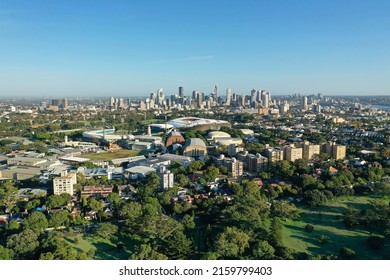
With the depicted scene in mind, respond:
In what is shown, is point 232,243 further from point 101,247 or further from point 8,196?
A: point 8,196

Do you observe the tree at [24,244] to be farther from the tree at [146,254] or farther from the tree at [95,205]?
the tree at [95,205]

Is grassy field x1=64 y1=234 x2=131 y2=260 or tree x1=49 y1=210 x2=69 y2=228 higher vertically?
tree x1=49 y1=210 x2=69 y2=228

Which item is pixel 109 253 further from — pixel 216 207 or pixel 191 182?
pixel 191 182

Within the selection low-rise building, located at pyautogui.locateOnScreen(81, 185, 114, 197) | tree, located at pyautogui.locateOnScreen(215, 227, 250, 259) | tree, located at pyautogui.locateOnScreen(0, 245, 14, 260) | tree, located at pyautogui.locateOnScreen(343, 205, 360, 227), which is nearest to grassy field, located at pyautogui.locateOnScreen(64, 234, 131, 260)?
tree, located at pyautogui.locateOnScreen(0, 245, 14, 260)

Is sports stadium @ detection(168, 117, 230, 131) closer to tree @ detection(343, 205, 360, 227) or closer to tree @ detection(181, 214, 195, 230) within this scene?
tree @ detection(343, 205, 360, 227)

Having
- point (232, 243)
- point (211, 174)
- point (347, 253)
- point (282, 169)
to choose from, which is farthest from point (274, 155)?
point (232, 243)
